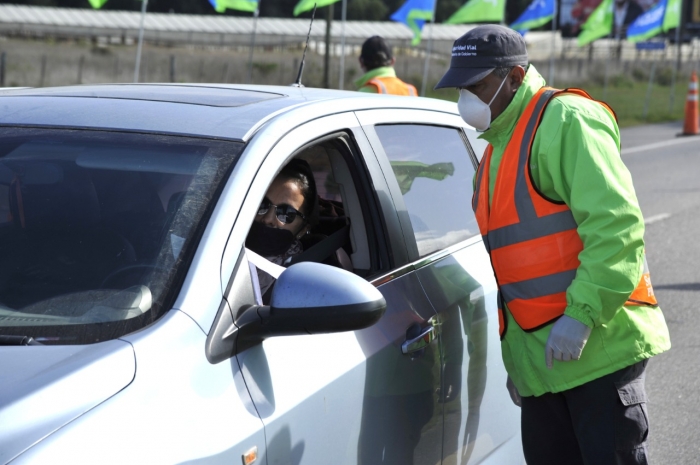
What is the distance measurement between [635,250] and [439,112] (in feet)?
3.95

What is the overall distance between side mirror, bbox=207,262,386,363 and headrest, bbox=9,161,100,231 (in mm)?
530

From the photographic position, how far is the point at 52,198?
247cm

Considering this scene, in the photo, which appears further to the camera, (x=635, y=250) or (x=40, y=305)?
(x=635, y=250)

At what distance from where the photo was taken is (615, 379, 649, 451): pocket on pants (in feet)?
8.93

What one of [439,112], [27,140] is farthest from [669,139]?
[27,140]

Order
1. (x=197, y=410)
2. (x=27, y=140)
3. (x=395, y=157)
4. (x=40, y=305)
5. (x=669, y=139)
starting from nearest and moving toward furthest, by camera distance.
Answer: (x=197, y=410), (x=40, y=305), (x=27, y=140), (x=395, y=157), (x=669, y=139)

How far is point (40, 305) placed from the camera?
2.18 metres

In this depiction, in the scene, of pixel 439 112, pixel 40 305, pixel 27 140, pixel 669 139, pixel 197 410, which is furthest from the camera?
pixel 669 139

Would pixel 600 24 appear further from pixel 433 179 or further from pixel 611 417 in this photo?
pixel 611 417

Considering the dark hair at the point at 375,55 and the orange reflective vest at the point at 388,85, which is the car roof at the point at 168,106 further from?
the dark hair at the point at 375,55

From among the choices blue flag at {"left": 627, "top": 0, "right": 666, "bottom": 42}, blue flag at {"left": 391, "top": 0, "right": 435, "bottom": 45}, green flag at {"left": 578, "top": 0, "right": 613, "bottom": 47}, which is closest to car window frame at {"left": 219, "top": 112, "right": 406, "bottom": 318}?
blue flag at {"left": 391, "top": 0, "right": 435, "bottom": 45}

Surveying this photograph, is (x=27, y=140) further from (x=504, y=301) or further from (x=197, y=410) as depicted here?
(x=504, y=301)

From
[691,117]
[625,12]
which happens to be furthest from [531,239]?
[625,12]

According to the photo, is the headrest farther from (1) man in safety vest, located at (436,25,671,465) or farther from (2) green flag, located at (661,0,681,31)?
(2) green flag, located at (661,0,681,31)
